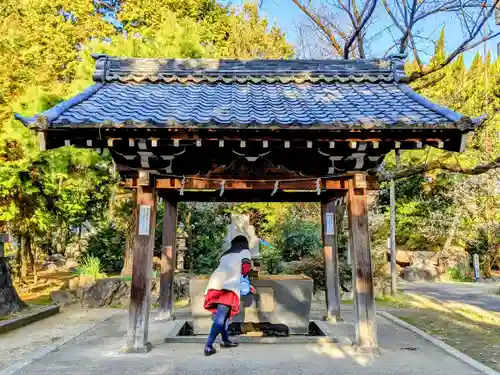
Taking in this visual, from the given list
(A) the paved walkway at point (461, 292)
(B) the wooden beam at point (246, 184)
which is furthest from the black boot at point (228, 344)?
(A) the paved walkway at point (461, 292)

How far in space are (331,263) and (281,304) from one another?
1.54m

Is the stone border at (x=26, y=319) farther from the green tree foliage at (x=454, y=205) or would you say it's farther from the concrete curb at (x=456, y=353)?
the green tree foliage at (x=454, y=205)

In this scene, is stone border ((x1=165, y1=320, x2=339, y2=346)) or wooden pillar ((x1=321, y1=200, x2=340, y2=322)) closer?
stone border ((x1=165, y1=320, x2=339, y2=346))

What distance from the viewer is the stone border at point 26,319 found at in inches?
318

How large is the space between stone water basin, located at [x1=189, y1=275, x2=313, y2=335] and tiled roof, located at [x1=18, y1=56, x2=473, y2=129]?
3024mm

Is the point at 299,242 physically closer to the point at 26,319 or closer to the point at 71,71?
the point at 26,319

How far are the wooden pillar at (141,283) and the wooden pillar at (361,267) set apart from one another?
301 centimetres

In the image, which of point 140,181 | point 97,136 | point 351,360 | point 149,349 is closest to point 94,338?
point 149,349

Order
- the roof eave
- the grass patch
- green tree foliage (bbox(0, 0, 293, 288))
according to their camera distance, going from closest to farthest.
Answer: the roof eave
the grass patch
green tree foliage (bbox(0, 0, 293, 288))

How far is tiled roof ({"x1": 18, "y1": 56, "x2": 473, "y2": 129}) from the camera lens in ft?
17.2

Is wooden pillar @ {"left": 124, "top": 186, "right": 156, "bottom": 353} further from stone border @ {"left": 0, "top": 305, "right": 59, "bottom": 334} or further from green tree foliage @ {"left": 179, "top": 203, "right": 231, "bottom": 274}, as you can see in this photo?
green tree foliage @ {"left": 179, "top": 203, "right": 231, "bottom": 274}

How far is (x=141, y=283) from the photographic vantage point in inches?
227

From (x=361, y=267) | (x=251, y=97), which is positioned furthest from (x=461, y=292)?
(x=251, y=97)

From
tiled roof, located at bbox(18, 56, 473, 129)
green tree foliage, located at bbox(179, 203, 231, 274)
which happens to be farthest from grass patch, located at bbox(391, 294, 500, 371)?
green tree foliage, located at bbox(179, 203, 231, 274)
